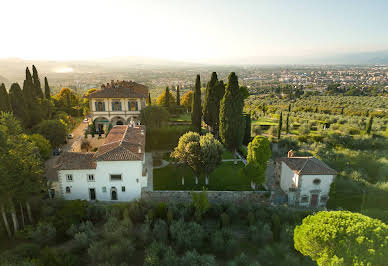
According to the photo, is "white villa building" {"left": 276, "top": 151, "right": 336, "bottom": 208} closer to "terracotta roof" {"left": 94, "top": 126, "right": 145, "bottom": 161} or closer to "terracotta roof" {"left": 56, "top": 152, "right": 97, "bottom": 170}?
"terracotta roof" {"left": 94, "top": 126, "right": 145, "bottom": 161}

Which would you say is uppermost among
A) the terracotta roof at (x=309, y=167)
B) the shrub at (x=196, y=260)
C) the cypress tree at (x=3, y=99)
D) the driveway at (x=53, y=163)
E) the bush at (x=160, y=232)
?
the cypress tree at (x=3, y=99)

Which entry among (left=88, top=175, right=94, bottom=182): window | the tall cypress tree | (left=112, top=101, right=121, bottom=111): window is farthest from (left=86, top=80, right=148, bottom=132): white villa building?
(left=88, top=175, right=94, bottom=182): window

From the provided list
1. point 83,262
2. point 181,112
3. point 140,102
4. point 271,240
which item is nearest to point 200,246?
point 271,240

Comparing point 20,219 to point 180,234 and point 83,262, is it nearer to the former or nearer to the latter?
point 83,262

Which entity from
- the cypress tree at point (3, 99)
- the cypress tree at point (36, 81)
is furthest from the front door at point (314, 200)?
the cypress tree at point (36, 81)

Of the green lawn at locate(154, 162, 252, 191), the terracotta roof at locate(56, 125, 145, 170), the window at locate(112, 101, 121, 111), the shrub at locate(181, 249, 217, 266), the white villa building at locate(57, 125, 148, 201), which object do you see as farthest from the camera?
the window at locate(112, 101, 121, 111)

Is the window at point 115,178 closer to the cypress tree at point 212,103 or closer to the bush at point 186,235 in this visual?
the bush at point 186,235

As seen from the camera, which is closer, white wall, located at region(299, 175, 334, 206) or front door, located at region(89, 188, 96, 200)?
white wall, located at region(299, 175, 334, 206)
